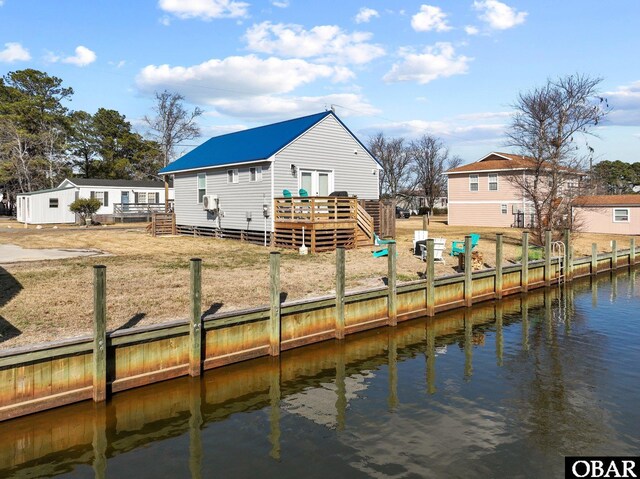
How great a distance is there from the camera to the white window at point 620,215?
41.4 metres

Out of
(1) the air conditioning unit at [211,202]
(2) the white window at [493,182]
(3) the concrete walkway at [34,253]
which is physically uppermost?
(2) the white window at [493,182]

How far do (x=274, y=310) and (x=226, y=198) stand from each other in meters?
18.2

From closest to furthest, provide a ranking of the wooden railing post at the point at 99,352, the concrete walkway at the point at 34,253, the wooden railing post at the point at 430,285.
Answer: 1. the wooden railing post at the point at 99,352
2. the wooden railing post at the point at 430,285
3. the concrete walkway at the point at 34,253

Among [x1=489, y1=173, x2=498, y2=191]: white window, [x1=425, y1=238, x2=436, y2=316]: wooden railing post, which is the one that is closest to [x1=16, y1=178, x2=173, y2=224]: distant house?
[x1=489, y1=173, x2=498, y2=191]: white window

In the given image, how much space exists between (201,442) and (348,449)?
6.97 feet

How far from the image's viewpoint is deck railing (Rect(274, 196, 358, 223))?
21906 mm

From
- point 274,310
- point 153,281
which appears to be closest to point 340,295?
point 274,310

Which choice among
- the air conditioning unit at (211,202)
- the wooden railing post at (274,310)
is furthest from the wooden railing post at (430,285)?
the air conditioning unit at (211,202)

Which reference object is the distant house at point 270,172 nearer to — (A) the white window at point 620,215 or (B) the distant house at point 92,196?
(B) the distant house at point 92,196

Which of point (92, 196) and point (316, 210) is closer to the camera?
point (316, 210)

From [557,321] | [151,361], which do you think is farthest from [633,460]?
[557,321]

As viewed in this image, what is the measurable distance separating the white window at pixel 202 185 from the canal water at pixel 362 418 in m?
19.8

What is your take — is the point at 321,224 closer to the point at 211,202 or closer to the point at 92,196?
the point at 211,202

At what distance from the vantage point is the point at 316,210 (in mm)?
23672
